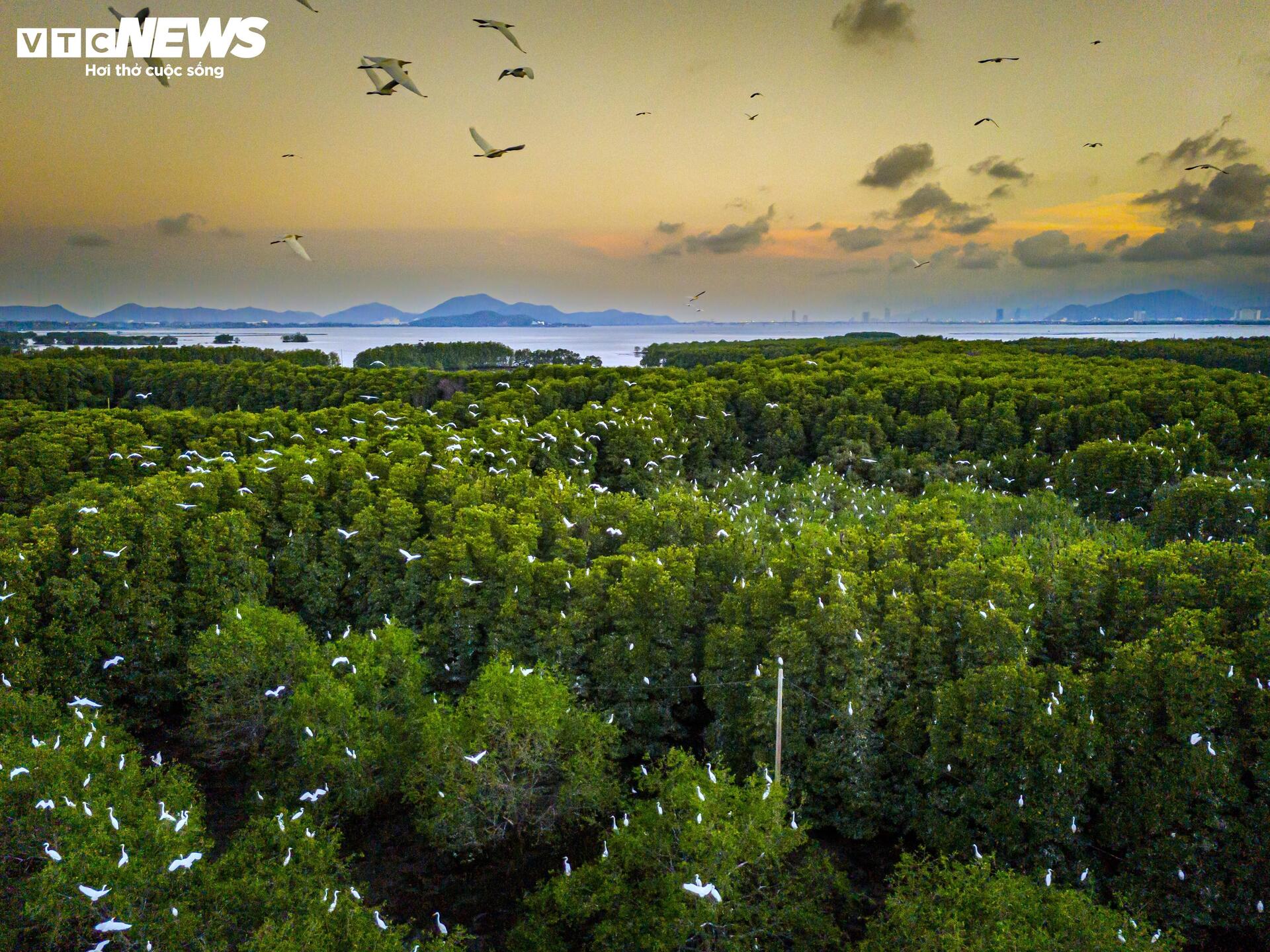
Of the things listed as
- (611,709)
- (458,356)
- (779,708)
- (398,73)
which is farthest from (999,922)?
(458,356)

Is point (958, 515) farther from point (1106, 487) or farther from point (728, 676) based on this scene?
point (728, 676)

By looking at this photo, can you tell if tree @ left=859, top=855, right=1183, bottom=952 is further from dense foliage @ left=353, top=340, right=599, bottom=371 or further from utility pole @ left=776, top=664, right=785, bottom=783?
dense foliage @ left=353, top=340, right=599, bottom=371

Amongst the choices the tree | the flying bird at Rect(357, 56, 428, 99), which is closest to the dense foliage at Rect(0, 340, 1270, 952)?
the tree

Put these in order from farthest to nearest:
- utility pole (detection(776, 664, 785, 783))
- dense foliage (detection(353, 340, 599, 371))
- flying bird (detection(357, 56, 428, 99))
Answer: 1. dense foliage (detection(353, 340, 599, 371))
2. utility pole (detection(776, 664, 785, 783))
3. flying bird (detection(357, 56, 428, 99))

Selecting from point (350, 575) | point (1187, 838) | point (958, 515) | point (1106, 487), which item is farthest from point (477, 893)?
point (1106, 487)

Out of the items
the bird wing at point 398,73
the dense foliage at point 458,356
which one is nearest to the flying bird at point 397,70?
the bird wing at point 398,73

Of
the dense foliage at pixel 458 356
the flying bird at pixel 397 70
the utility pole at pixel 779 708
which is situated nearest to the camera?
the flying bird at pixel 397 70

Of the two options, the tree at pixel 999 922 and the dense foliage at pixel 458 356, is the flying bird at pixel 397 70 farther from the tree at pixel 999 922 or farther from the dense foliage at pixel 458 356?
the dense foliage at pixel 458 356
